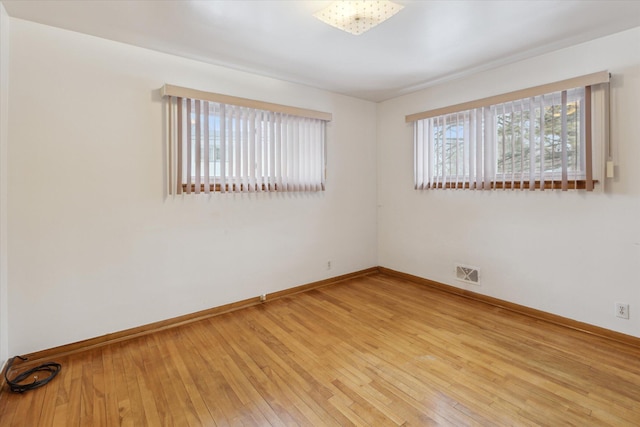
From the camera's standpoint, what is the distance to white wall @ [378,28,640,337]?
2.46 m

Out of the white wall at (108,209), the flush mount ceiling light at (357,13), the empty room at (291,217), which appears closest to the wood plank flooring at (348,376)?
the empty room at (291,217)

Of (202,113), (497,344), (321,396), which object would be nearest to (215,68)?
(202,113)

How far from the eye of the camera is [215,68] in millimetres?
3053

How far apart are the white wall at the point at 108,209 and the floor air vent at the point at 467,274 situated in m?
2.09

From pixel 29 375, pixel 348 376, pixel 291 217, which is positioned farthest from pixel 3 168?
pixel 348 376

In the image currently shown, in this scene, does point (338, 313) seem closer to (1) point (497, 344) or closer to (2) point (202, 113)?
(1) point (497, 344)

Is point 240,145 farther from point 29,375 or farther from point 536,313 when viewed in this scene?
point 536,313

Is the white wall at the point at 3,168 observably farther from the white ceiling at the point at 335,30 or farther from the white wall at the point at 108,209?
the white ceiling at the point at 335,30

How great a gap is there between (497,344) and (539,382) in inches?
19.0

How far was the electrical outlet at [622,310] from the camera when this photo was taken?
2479mm

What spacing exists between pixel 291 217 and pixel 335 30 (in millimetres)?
1975

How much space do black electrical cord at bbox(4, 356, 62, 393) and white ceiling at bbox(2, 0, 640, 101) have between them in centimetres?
244

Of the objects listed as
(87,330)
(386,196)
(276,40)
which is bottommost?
(87,330)

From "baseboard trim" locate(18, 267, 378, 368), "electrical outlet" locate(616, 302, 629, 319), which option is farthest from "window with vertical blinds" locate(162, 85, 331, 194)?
"electrical outlet" locate(616, 302, 629, 319)
